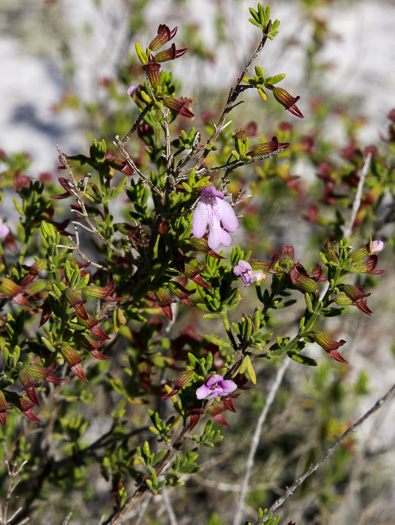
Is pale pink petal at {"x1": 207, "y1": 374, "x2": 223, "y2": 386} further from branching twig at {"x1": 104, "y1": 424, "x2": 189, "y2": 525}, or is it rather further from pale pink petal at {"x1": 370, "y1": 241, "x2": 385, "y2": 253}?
pale pink petal at {"x1": 370, "y1": 241, "x2": 385, "y2": 253}

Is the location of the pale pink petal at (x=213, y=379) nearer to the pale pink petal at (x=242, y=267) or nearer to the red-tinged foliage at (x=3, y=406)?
the pale pink petal at (x=242, y=267)

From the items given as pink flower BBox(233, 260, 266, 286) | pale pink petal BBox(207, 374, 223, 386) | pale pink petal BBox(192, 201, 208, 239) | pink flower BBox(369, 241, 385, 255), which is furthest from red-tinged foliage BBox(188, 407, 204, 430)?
pink flower BBox(369, 241, 385, 255)

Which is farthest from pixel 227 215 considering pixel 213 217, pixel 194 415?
pixel 194 415

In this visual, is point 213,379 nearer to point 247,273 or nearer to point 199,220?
point 247,273

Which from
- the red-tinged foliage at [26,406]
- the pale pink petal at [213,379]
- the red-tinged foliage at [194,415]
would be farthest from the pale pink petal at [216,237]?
the red-tinged foliage at [26,406]

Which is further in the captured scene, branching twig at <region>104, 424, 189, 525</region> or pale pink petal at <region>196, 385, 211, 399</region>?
branching twig at <region>104, 424, 189, 525</region>

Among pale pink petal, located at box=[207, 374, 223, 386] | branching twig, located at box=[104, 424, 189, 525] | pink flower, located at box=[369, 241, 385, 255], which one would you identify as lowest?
branching twig, located at box=[104, 424, 189, 525]

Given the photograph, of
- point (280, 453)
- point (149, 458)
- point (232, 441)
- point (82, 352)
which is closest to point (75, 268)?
point (82, 352)
